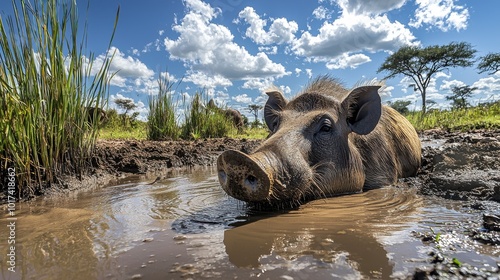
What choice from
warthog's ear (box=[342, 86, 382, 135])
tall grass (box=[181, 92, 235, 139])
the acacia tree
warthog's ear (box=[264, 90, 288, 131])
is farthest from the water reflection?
the acacia tree

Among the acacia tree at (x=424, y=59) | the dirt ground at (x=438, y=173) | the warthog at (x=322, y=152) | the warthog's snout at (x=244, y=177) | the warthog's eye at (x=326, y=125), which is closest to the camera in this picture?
the dirt ground at (x=438, y=173)

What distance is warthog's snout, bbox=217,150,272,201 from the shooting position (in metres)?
2.38

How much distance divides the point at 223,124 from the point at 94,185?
7.80 meters

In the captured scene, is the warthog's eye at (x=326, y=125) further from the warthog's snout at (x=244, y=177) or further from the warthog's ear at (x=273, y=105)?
the warthog's snout at (x=244, y=177)

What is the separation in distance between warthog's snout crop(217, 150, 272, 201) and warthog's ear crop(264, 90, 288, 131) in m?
1.99

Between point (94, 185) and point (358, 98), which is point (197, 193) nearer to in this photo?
point (94, 185)

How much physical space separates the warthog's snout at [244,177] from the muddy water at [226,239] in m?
0.22

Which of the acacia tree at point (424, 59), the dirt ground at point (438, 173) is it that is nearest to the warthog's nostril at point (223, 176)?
the dirt ground at point (438, 173)

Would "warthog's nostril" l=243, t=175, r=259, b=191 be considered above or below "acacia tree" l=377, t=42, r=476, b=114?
below

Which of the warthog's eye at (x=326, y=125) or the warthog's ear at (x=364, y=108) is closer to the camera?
the warthog's eye at (x=326, y=125)

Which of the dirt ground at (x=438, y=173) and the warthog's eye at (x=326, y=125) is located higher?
the warthog's eye at (x=326, y=125)

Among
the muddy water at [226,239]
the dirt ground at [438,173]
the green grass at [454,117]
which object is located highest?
the green grass at [454,117]

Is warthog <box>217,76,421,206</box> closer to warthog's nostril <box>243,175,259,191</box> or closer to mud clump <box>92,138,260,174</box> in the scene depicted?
warthog's nostril <box>243,175,259,191</box>

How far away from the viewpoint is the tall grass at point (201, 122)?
36.0ft
